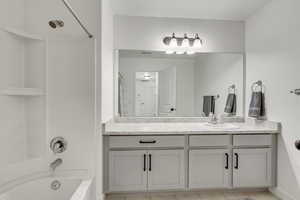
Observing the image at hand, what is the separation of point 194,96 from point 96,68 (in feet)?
5.25

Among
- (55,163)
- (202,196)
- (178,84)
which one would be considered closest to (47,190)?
(55,163)

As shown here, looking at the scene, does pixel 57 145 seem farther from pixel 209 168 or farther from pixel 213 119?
pixel 213 119

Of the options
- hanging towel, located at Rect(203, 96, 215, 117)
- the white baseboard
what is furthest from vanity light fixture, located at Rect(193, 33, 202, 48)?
the white baseboard

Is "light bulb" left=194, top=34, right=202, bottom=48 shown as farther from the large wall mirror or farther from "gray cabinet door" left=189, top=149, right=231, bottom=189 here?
"gray cabinet door" left=189, top=149, right=231, bottom=189

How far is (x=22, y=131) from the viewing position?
6.29ft

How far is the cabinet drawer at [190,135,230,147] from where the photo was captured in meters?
2.43

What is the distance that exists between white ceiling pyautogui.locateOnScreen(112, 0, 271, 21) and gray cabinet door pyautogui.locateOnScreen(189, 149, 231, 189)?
1.81 meters

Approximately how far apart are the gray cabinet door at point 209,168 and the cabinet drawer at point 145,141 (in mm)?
221

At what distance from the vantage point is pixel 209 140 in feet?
8.03

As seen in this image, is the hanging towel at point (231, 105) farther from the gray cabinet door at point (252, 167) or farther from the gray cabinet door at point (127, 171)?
the gray cabinet door at point (127, 171)

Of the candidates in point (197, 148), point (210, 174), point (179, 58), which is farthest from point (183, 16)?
point (210, 174)

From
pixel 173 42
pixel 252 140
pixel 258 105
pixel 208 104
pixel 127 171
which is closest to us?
pixel 127 171

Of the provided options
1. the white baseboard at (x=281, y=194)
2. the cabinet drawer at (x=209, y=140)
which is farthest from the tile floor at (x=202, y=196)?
the cabinet drawer at (x=209, y=140)

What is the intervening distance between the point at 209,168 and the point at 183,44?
1.72m
